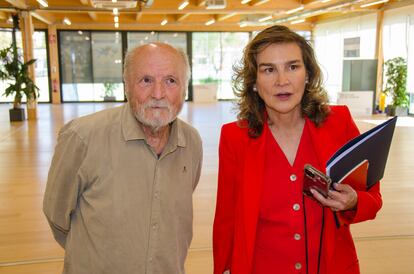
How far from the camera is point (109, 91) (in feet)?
72.1

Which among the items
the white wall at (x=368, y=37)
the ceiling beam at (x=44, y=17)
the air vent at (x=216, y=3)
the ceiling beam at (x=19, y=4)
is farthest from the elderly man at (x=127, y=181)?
the ceiling beam at (x=44, y=17)

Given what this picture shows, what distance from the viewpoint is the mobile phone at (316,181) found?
1.64 metres

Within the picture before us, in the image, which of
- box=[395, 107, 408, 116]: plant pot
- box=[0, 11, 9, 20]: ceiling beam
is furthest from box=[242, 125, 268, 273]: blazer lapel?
box=[0, 11, 9, 20]: ceiling beam

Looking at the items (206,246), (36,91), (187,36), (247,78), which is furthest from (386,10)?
(247,78)

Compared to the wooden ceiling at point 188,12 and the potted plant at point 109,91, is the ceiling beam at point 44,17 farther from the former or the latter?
the potted plant at point 109,91

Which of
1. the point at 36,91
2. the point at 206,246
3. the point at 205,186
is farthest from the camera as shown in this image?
the point at 36,91

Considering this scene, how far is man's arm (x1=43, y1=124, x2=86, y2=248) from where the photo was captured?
1925 mm

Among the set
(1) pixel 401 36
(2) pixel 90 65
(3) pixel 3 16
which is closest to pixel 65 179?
(1) pixel 401 36

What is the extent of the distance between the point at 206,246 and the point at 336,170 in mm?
2769

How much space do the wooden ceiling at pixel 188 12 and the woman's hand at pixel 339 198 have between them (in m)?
11.9

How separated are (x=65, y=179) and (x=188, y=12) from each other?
14931mm

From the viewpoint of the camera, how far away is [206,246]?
4230mm

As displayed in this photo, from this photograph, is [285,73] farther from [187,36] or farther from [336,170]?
[187,36]

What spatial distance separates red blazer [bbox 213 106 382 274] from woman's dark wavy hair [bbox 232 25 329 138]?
48mm
